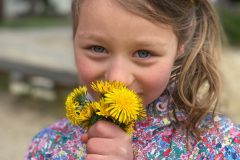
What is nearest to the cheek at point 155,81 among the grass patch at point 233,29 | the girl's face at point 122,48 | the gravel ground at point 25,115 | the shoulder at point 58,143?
the girl's face at point 122,48

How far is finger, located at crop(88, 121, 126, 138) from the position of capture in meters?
1.34

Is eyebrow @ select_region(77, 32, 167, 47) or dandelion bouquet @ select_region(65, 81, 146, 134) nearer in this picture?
dandelion bouquet @ select_region(65, 81, 146, 134)

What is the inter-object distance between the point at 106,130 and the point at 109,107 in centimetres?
8

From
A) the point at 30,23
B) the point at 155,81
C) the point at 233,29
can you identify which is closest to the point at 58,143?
the point at 155,81

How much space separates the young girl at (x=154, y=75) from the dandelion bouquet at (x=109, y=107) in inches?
1.1

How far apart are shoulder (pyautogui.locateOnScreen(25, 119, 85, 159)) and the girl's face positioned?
35 cm

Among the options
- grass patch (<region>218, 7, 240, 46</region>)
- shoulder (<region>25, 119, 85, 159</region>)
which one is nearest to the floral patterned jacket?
shoulder (<region>25, 119, 85, 159</region>)

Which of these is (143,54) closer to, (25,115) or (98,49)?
(98,49)

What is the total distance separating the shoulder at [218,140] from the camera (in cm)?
166

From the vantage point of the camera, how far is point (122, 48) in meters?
1.48

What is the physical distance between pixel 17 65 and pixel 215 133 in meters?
5.13

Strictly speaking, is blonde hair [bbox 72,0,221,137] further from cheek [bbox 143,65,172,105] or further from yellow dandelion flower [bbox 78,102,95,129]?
yellow dandelion flower [bbox 78,102,95,129]

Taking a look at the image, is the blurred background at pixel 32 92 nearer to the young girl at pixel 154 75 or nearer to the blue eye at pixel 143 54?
the young girl at pixel 154 75

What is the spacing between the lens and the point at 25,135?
539 centimetres
